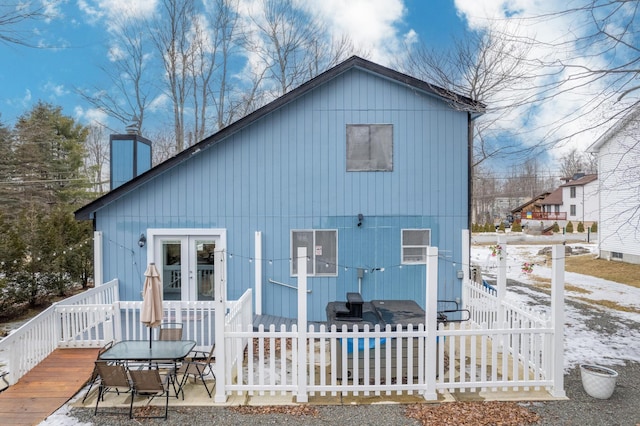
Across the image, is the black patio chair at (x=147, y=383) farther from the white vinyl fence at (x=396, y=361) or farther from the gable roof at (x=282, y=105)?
the gable roof at (x=282, y=105)

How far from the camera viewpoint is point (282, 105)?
816 centimetres

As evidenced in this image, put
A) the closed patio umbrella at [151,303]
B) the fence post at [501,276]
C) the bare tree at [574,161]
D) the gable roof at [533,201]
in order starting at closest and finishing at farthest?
the closed patio umbrella at [151,303] < the fence post at [501,276] < the bare tree at [574,161] < the gable roof at [533,201]

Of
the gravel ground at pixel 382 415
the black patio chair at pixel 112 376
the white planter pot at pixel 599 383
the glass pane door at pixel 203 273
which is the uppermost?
the glass pane door at pixel 203 273

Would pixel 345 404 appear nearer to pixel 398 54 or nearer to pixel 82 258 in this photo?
pixel 82 258

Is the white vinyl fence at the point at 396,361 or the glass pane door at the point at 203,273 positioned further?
the glass pane door at the point at 203,273

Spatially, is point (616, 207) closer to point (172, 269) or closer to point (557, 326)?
point (557, 326)

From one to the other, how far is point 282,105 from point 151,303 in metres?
5.00

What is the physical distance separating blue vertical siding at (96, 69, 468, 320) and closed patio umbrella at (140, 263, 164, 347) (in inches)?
108

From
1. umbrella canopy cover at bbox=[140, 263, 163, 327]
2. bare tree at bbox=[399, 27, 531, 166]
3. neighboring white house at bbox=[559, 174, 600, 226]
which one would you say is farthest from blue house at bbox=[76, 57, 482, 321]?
neighboring white house at bbox=[559, 174, 600, 226]

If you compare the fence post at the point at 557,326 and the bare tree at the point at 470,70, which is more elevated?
the bare tree at the point at 470,70

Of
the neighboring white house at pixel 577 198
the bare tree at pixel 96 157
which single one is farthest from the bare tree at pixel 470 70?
the neighboring white house at pixel 577 198

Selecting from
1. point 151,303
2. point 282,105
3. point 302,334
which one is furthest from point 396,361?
point 282,105

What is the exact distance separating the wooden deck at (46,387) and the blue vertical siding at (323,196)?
6.88 feet

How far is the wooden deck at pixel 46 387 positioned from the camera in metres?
4.60
